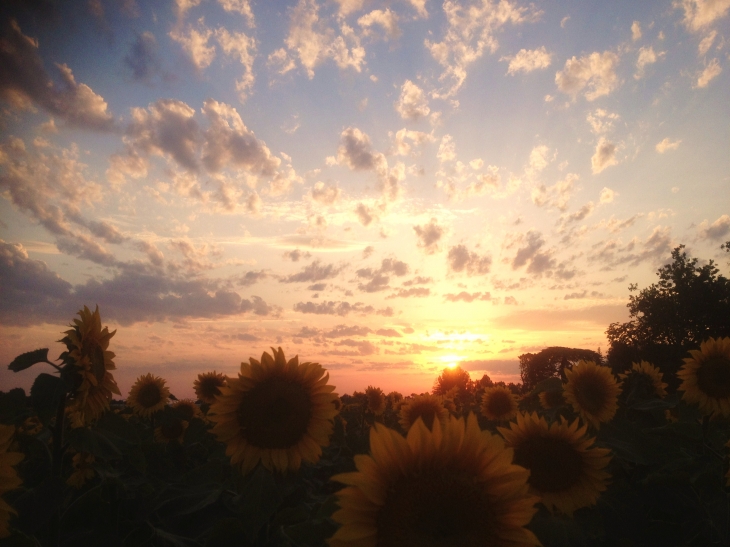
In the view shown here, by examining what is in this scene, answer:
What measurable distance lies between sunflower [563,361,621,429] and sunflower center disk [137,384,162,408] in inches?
315

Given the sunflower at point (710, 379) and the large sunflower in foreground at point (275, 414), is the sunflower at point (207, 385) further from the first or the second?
the sunflower at point (710, 379)

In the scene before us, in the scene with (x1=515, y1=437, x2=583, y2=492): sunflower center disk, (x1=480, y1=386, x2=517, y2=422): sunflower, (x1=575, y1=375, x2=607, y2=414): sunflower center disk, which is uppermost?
(x1=575, y1=375, x2=607, y2=414): sunflower center disk

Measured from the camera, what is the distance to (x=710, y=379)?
6113 millimetres

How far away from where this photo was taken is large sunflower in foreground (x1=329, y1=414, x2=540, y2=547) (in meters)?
1.85

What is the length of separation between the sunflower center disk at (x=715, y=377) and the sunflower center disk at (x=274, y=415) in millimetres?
6004

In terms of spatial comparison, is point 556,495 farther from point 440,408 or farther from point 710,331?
point 710,331

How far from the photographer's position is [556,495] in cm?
289

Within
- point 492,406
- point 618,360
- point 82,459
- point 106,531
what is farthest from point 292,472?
point 618,360

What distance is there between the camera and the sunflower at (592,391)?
18.5ft

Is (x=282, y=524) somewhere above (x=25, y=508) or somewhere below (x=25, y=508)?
below

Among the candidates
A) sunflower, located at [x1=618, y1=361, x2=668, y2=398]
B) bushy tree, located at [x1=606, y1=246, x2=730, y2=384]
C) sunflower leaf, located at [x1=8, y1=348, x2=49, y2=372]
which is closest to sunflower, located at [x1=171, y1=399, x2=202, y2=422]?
sunflower leaf, located at [x1=8, y1=348, x2=49, y2=372]

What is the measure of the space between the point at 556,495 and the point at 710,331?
155 ft

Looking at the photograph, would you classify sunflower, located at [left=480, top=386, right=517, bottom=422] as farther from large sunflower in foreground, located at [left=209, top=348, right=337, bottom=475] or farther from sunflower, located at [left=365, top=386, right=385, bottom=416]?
large sunflower in foreground, located at [left=209, top=348, right=337, bottom=475]

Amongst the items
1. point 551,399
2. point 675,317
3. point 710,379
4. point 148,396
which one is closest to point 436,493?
point 710,379
